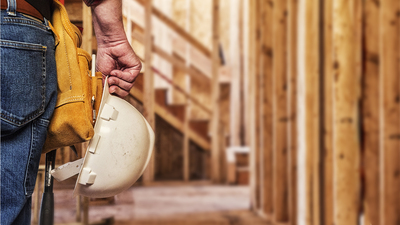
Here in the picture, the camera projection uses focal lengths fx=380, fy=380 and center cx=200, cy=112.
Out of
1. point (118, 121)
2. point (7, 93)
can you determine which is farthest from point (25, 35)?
point (118, 121)

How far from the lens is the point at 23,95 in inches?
28.2

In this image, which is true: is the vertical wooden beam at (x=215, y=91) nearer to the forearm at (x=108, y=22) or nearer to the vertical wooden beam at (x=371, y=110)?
the vertical wooden beam at (x=371, y=110)

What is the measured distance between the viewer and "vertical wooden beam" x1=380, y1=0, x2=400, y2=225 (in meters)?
1.94

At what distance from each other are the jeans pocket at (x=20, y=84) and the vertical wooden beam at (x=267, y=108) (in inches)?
87.4

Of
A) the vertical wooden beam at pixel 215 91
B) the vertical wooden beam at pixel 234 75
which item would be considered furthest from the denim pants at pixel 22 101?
the vertical wooden beam at pixel 234 75

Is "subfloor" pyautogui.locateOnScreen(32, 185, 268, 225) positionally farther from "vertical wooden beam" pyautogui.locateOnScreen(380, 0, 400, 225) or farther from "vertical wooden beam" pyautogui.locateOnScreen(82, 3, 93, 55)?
"vertical wooden beam" pyautogui.locateOnScreen(380, 0, 400, 225)

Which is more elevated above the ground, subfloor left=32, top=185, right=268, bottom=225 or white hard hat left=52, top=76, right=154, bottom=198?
white hard hat left=52, top=76, right=154, bottom=198

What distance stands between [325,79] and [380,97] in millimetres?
294

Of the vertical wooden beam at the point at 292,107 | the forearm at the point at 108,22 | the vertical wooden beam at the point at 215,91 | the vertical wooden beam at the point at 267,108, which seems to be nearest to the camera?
the forearm at the point at 108,22

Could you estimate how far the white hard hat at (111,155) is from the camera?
774 mm

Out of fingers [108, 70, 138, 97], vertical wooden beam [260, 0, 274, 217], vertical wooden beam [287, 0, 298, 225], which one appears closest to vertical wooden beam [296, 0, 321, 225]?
vertical wooden beam [287, 0, 298, 225]

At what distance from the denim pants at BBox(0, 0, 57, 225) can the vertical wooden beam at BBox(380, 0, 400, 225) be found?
68.4 inches

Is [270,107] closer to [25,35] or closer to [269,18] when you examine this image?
[269,18]

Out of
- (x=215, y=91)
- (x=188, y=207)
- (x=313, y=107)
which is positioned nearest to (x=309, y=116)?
(x=313, y=107)
